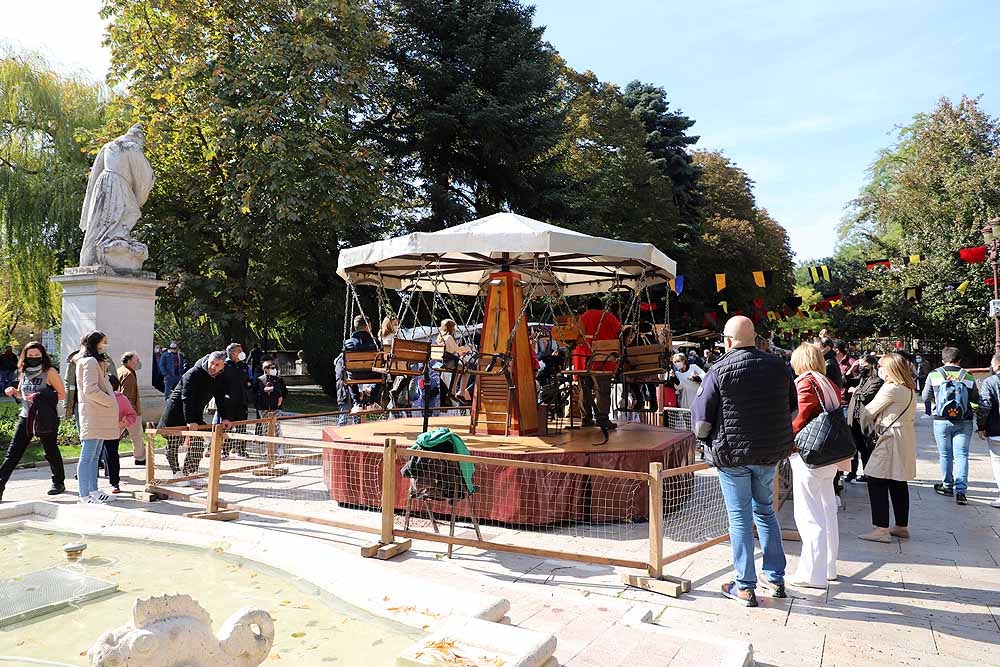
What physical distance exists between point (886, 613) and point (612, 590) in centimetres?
179

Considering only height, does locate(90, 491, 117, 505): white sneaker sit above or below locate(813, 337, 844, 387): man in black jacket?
below

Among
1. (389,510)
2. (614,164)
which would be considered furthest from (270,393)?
(614,164)

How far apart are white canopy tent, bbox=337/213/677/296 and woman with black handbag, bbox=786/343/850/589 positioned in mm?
2595

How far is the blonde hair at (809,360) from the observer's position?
18.1 ft

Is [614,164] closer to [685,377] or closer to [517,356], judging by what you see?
[685,377]

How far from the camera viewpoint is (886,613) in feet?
15.1

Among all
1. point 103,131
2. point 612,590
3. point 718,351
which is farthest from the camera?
point 103,131

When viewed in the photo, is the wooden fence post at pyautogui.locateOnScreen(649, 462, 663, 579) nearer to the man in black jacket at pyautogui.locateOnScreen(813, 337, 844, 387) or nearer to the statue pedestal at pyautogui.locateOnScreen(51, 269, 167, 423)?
the man in black jacket at pyautogui.locateOnScreen(813, 337, 844, 387)

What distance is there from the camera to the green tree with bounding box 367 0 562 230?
21.5 meters

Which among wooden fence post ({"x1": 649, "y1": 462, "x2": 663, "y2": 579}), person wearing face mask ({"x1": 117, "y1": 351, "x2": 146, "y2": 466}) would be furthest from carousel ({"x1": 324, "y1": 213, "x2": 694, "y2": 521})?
person wearing face mask ({"x1": 117, "y1": 351, "x2": 146, "y2": 466})

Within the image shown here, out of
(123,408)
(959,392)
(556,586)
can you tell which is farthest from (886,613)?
(123,408)

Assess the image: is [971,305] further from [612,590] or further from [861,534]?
[612,590]

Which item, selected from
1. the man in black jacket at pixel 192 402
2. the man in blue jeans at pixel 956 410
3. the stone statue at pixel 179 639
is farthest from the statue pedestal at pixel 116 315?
the man in blue jeans at pixel 956 410

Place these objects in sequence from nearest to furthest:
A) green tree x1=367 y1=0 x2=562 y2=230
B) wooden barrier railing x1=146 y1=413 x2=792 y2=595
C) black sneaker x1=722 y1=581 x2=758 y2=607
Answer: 1. black sneaker x1=722 y1=581 x2=758 y2=607
2. wooden barrier railing x1=146 y1=413 x2=792 y2=595
3. green tree x1=367 y1=0 x2=562 y2=230
